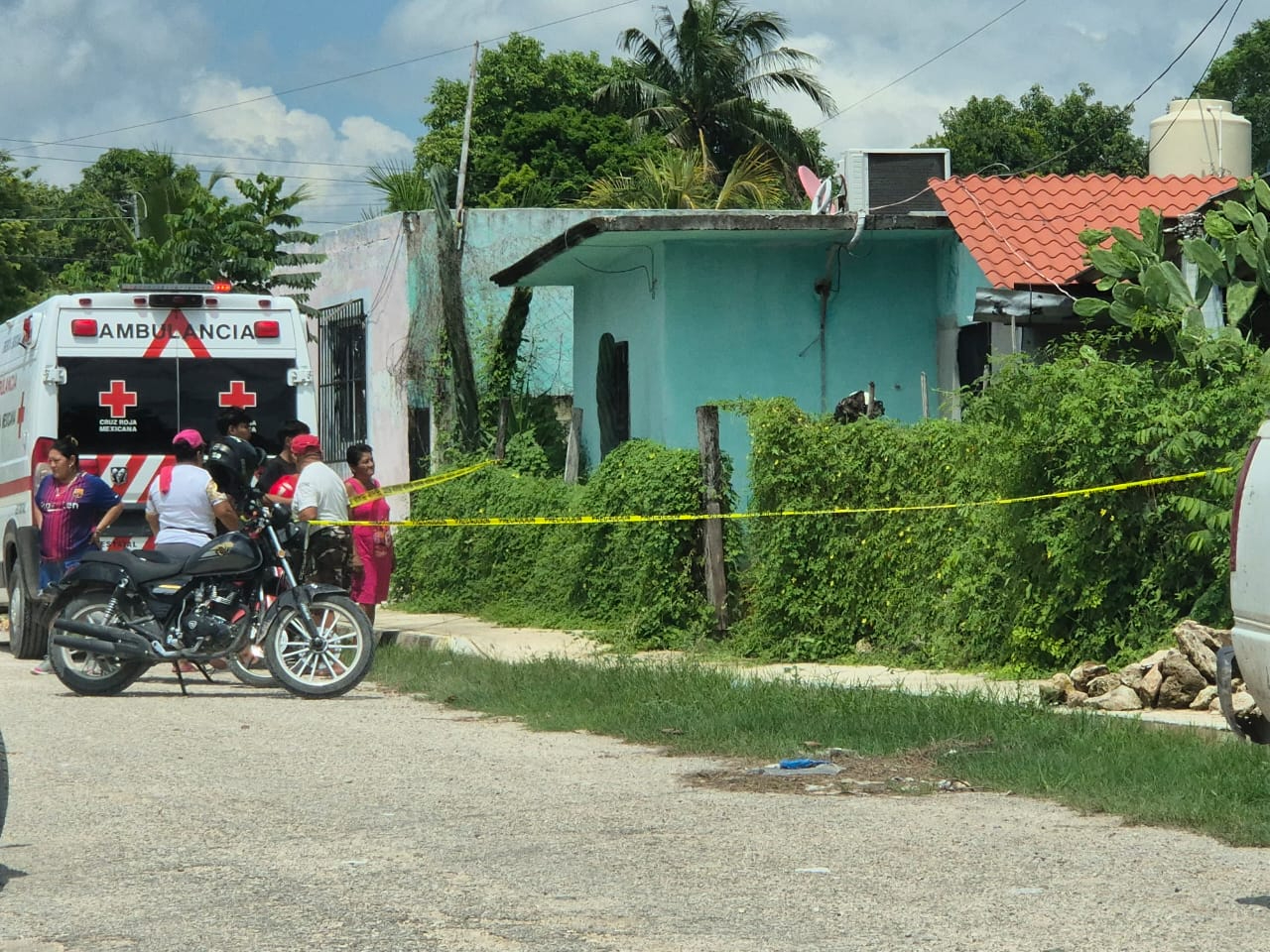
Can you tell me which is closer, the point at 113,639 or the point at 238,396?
the point at 113,639

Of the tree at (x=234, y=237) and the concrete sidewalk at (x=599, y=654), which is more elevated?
the tree at (x=234, y=237)

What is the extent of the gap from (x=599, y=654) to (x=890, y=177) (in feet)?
30.5

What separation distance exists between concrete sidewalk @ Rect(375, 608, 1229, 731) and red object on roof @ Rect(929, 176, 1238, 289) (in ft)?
17.0

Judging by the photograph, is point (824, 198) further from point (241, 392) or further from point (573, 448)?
point (241, 392)

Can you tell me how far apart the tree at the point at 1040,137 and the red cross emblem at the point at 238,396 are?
37.2 m

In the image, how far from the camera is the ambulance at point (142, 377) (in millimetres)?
14781

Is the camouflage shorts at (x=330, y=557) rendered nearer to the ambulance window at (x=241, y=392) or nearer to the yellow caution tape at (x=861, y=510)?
the yellow caution tape at (x=861, y=510)

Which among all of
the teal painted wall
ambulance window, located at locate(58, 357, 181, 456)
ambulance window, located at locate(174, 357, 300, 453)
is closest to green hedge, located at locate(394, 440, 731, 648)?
the teal painted wall

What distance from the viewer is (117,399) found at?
1491cm

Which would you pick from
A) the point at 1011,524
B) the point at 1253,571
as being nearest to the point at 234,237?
the point at 1011,524

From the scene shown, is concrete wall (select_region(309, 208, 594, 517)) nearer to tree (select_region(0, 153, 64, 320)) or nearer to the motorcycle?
the motorcycle

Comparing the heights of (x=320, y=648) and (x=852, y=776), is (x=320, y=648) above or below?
above

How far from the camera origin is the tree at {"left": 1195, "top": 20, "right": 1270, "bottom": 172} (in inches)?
1881

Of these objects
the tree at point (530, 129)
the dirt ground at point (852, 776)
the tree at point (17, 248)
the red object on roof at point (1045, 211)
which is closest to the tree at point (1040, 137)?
the tree at point (530, 129)
